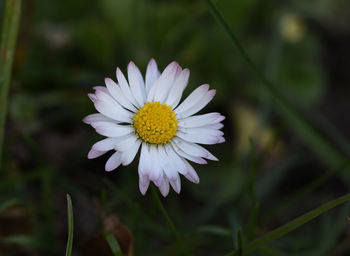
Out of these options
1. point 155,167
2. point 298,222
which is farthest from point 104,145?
point 298,222

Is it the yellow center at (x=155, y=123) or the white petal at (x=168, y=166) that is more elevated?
the yellow center at (x=155, y=123)

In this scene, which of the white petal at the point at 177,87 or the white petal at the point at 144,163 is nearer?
the white petal at the point at 144,163

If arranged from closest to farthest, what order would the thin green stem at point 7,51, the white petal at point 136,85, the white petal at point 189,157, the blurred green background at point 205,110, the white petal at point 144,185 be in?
the white petal at point 144,185
the white petal at point 189,157
the white petal at point 136,85
the thin green stem at point 7,51
the blurred green background at point 205,110

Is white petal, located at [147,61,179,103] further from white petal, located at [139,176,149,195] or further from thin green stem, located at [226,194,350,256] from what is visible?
thin green stem, located at [226,194,350,256]

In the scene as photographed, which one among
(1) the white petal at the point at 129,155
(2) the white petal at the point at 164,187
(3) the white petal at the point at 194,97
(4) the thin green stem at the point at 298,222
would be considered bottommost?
(4) the thin green stem at the point at 298,222

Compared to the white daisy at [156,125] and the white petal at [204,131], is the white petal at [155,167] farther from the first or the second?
the white petal at [204,131]

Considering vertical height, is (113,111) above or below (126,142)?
above

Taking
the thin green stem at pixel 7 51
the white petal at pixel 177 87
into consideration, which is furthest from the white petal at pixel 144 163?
the thin green stem at pixel 7 51

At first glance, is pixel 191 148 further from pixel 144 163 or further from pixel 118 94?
pixel 118 94
